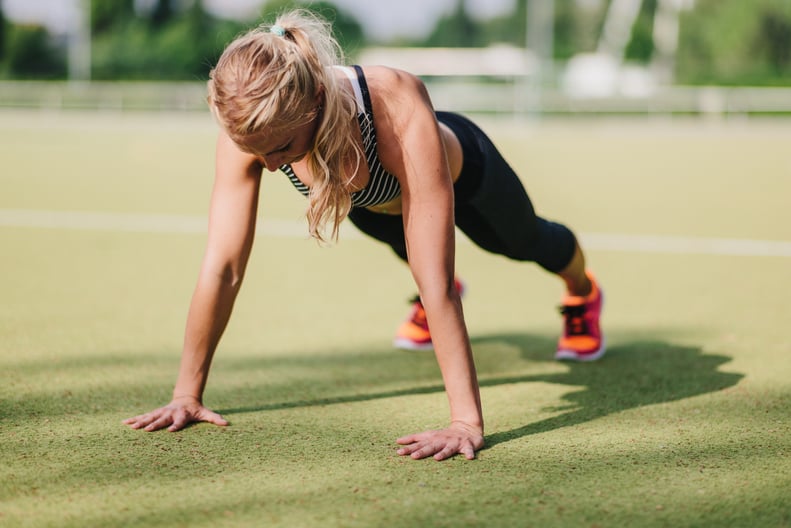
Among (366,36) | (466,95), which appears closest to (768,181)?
(466,95)

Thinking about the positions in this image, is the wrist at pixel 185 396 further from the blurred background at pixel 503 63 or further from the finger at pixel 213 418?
the blurred background at pixel 503 63

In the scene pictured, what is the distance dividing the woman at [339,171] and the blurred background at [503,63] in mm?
17081

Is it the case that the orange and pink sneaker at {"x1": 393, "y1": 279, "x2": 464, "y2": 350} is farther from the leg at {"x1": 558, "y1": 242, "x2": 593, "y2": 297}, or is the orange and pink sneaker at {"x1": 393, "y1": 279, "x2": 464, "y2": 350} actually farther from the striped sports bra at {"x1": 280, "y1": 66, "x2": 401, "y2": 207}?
the striped sports bra at {"x1": 280, "y1": 66, "x2": 401, "y2": 207}

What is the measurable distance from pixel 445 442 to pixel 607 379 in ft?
4.06

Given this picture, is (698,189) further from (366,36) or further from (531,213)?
(366,36)

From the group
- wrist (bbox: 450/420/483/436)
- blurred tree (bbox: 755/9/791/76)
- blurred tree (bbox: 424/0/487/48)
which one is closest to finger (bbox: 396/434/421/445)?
wrist (bbox: 450/420/483/436)

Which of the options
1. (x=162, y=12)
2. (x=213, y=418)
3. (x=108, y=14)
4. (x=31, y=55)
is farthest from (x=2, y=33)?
(x=213, y=418)

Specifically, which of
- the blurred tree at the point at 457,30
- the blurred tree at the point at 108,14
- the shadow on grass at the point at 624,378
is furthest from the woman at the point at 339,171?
the blurred tree at the point at 457,30

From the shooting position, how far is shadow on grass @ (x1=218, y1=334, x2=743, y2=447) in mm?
3320

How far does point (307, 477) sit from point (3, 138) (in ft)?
61.6

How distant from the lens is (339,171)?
2.74 m

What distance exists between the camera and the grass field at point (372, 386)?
8.00 feet

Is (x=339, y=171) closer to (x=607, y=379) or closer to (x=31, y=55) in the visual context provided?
(x=607, y=379)

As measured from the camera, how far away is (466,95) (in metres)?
31.1
